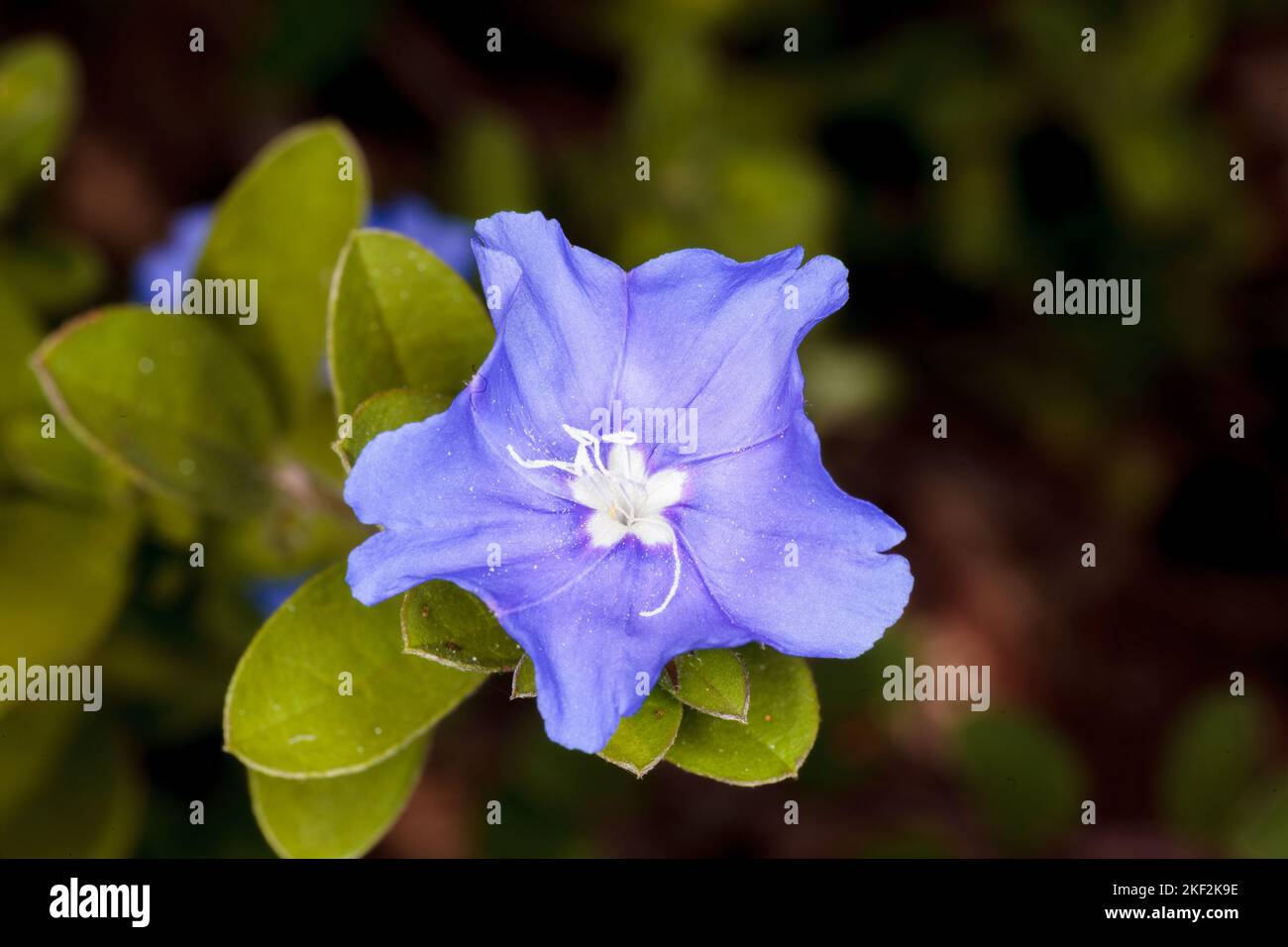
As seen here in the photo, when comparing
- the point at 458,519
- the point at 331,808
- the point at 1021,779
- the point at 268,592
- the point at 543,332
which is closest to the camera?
Answer: the point at 458,519

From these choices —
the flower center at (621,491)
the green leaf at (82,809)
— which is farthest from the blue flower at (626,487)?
the green leaf at (82,809)

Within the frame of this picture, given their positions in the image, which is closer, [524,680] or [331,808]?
[524,680]

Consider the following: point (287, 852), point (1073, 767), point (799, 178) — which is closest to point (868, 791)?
point (1073, 767)

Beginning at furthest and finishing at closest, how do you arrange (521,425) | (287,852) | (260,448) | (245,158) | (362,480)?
1. (245,158)
2. (260,448)
3. (287,852)
4. (521,425)
5. (362,480)

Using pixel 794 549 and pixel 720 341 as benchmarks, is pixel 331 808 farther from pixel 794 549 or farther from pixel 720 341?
pixel 720 341

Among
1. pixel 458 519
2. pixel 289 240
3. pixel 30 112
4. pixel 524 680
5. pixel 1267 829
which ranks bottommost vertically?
pixel 1267 829

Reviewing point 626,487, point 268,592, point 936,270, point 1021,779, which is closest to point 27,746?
point 268,592

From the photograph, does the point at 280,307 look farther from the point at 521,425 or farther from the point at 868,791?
the point at 868,791
